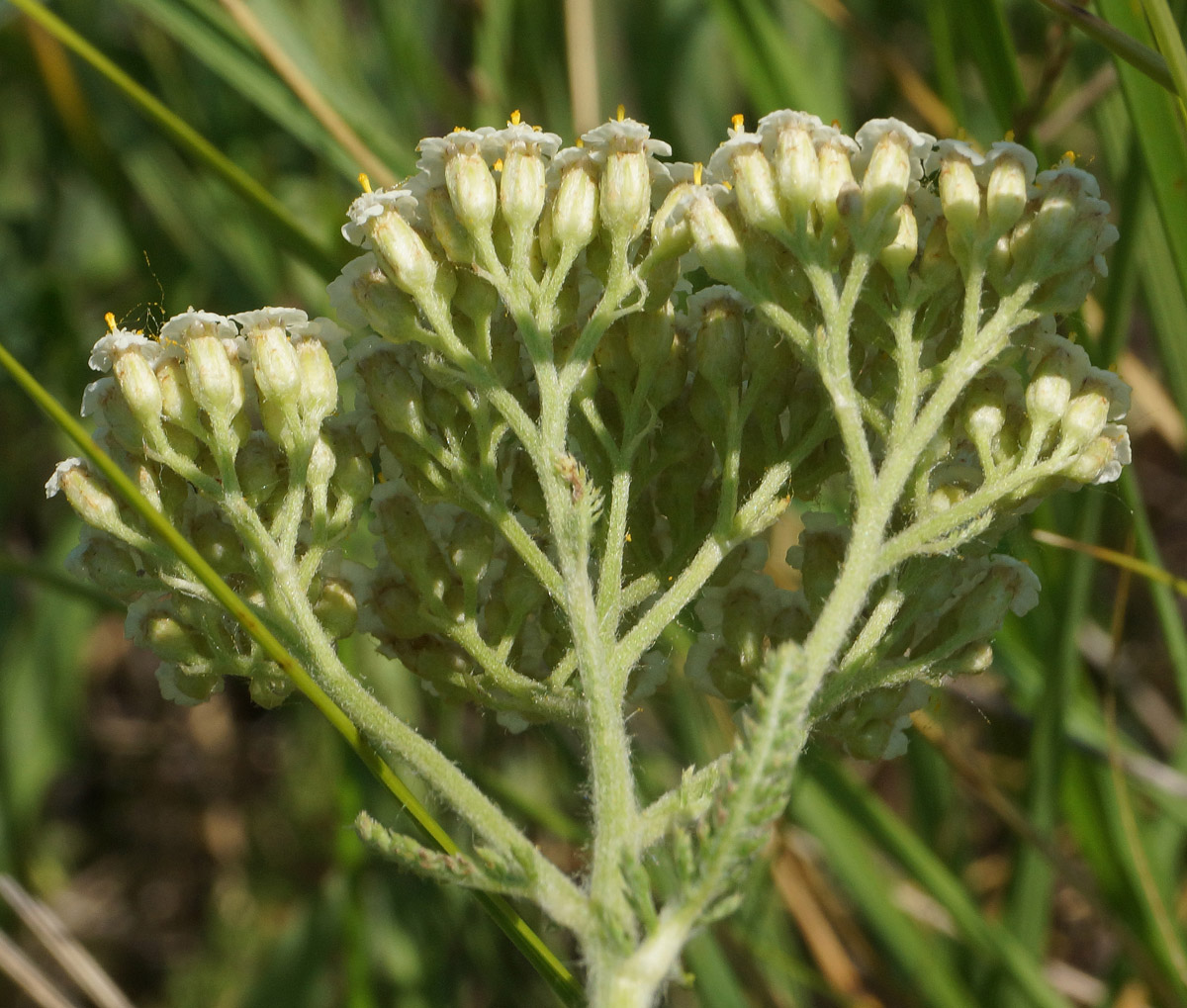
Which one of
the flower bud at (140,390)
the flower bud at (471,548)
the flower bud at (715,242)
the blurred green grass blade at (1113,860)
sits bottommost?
the blurred green grass blade at (1113,860)

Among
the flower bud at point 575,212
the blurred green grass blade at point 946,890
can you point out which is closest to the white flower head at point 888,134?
the flower bud at point 575,212

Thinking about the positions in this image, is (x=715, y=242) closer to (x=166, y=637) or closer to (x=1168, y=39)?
(x=1168, y=39)

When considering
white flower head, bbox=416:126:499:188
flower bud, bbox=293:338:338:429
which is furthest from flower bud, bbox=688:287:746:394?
flower bud, bbox=293:338:338:429

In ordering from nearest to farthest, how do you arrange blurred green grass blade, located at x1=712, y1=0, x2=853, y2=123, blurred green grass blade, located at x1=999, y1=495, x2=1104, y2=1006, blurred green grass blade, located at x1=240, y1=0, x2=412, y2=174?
blurred green grass blade, located at x1=999, y1=495, x2=1104, y2=1006 → blurred green grass blade, located at x1=712, y1=0, x2=853, y2=123 → blurred green grass blade, located at x1=240, y1=0, x2=412, y2=174

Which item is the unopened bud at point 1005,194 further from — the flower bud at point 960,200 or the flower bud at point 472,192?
the flower bud at point 472,192

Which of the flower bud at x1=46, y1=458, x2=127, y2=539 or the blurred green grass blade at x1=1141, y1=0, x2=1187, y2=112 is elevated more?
the flower bud at x1=46, y1=458, x2=127, y2=539

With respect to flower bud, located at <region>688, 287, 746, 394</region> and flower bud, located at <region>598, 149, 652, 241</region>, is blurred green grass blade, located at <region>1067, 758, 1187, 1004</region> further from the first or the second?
flower bud, located at <region>598, 149, 652, 241</region>

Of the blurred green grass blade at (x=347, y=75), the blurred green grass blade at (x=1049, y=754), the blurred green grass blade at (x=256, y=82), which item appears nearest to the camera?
the blurred green grass blade at (x=1049, y=754)
